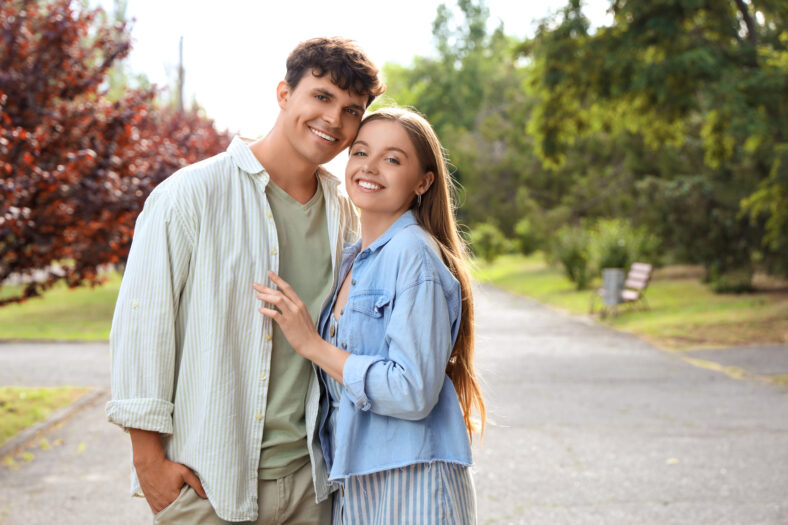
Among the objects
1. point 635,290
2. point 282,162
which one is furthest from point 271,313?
point 635,290

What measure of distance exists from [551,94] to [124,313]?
1440cm

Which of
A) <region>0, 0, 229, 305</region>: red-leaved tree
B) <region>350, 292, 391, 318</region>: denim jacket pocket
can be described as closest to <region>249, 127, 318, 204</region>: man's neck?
<region>350, 292, 391, 318</region>: denim jacket pocket

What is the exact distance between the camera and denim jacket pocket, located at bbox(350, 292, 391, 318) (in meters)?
2.46

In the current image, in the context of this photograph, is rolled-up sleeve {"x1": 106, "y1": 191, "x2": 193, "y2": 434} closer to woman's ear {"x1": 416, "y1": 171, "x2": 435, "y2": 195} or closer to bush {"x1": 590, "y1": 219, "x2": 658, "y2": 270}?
woman's ear {"x1": 416, "y1": 171, "x2": 435, "y2": 195}

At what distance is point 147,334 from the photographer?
232 cm

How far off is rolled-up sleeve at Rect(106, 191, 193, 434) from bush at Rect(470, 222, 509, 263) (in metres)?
36.7

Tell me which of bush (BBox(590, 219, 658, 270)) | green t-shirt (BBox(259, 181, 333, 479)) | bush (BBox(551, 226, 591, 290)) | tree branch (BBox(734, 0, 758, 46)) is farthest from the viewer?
bush (BBox(551, 226, 591, 290))

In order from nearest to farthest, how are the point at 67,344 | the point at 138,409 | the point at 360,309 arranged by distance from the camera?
1. the point at 138,409
2. the point at 360,309
3. the point at 67,344

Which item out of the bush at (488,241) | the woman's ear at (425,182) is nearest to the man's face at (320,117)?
the woman's ear at (425,182)

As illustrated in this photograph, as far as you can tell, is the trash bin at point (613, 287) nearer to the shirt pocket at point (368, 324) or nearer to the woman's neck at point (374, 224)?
the woman's neck at point (374, 224)

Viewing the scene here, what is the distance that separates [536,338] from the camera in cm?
1395

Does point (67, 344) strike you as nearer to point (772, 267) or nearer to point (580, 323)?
point (580, 323)

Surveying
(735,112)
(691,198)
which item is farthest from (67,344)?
(691,198)

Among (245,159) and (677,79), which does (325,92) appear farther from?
(677,79)
